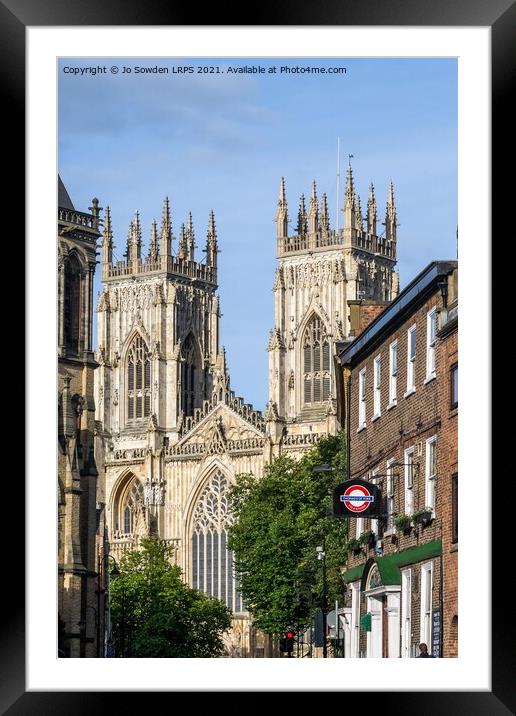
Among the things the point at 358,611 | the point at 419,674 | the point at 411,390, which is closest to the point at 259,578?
the point at 358,611

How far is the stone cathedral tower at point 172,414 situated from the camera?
4747 inches

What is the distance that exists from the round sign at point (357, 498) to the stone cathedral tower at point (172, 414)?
6766 cm

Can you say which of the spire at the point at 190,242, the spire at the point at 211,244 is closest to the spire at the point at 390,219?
the spire at the point at 211,244

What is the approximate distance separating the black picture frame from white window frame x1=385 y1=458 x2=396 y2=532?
17.8m

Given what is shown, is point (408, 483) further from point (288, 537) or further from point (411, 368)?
point (288, 537)

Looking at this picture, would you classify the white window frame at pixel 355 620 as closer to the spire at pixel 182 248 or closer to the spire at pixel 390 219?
the spire at pixel 390 219

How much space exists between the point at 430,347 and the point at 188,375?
90.4 m

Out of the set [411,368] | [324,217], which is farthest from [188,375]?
[411,368]

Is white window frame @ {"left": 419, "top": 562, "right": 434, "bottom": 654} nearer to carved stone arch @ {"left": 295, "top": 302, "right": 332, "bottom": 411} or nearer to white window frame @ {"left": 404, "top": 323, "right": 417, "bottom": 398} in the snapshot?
white window frame @ {"left": 404, "top": 323, "right": 417, "bottom": 398}

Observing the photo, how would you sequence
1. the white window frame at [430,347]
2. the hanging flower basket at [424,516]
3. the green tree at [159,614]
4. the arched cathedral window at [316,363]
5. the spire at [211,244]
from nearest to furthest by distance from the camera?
the hanging flower basket at [424,516]
the white window frame at [430,347]
the green tree at [159,614]
the arched cathedral window at [316,363]
the spire at [211,244]

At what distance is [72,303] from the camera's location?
70875 mm

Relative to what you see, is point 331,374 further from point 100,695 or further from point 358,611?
point 100,695

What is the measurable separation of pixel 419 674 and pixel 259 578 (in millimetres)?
56026
